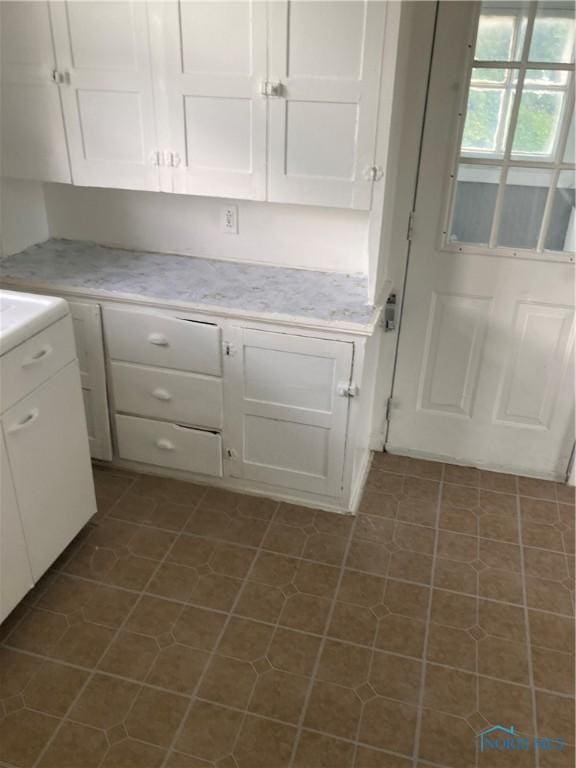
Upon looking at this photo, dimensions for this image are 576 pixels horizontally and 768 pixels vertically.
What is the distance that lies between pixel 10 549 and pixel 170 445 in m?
0.82

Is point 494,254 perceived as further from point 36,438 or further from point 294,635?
point 36,438

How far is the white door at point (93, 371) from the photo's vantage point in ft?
8.00

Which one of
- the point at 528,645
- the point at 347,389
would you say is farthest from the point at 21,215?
the point at 528,645

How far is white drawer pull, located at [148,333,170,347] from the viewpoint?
7.84ft

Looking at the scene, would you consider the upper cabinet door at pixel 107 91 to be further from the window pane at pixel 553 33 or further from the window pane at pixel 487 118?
the window pane at pixel 553 33

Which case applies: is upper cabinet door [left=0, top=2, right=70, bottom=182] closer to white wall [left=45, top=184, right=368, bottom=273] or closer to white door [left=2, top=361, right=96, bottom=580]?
white wall [left=45, top=184, right=368, bottom=273]

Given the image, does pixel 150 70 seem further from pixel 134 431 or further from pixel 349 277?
pixel 134 431

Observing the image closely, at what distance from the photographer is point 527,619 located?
2.10 meters

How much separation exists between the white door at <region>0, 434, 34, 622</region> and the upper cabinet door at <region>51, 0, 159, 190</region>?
1.12 metres

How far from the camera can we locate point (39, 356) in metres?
1.91

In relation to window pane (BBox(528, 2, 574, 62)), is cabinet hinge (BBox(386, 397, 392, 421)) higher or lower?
lower

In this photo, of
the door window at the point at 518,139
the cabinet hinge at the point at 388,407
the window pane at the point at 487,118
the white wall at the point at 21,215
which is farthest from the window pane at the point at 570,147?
the white wall at the point at 21,215

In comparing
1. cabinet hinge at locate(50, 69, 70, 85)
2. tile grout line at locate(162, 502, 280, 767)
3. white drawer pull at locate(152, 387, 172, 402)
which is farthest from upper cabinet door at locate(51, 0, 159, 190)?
tile grout line at locate(162, 502, 280, 767)

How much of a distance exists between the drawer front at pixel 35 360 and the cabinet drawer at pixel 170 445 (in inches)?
23.7
